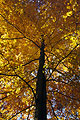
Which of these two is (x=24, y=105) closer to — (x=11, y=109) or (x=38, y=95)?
(x=11, y=109)

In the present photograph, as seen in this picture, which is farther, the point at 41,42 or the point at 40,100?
the point at 41,42

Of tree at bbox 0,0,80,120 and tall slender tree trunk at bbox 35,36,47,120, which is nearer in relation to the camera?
tall slender tree trunk at bbox 35,36,47,120

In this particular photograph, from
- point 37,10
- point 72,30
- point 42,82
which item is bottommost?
→ point 42,82

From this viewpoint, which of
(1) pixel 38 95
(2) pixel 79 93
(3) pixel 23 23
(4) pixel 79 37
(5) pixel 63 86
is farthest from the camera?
(5) pixel 63 86

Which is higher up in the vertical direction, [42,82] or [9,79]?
[9,79]

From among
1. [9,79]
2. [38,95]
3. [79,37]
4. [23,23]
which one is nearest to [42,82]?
[38,95]

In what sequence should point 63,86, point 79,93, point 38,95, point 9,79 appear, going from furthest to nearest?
1. point 63,86
2. point 9,79
3. point 79,93
4. point 38,95

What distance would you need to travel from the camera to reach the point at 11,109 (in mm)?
5523

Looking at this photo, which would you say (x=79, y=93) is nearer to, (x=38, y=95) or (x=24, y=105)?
(x=38, y=95)

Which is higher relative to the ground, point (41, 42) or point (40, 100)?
point (41, 42)

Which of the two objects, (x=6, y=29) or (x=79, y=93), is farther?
(x=6, y=29)

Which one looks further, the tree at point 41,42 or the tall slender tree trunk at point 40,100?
the tree at point 41,42

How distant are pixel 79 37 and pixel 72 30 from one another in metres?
0.98

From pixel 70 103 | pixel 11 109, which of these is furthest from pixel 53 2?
pixel 11 109
